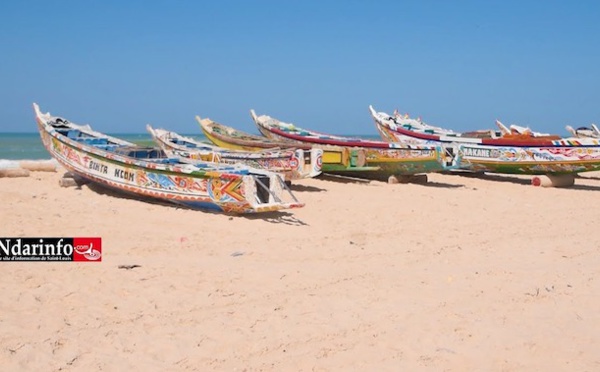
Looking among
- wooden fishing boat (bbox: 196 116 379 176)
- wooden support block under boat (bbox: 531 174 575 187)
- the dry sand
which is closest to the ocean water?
wooden fishing boat (bbox: 196 116 379 176)

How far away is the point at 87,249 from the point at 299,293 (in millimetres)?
2606

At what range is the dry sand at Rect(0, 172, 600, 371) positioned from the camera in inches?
171

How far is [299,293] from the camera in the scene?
569cm

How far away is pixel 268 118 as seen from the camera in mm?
20969

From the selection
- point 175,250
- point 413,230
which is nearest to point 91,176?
point 175,250

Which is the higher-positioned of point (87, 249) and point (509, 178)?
point (509, 178)

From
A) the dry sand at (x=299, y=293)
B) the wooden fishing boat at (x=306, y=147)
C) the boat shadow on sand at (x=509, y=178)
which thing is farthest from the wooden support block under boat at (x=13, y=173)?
the boat shadow on sand at (x=509, y=178)

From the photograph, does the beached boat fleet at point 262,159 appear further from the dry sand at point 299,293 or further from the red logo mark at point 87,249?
the red logo mark at point 87,249

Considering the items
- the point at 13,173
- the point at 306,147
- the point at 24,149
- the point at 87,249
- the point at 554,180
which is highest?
the point at 24,149

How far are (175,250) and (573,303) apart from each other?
13.8ft

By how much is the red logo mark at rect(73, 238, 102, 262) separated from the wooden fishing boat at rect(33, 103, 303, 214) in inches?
92.7

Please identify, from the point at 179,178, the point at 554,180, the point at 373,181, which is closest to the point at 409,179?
the point at 373,181

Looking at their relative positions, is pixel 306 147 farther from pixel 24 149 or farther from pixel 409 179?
pixel 24 149

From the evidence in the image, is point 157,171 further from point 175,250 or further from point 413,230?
point 413,230
